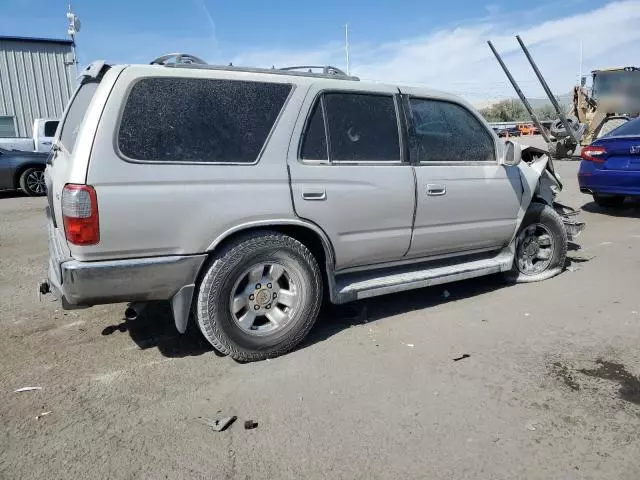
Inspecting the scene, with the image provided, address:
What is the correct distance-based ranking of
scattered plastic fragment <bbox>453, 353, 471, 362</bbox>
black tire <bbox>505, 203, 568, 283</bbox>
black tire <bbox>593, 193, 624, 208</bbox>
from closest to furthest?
scattered plastic fragment <bbox>453, 353, 471, 362</bbox>
black tire <bbox>505, 203, 568, 283</bbox>
black tire <bbox>593, 193, 624, 208</bbox>

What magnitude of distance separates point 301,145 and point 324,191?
1.12ft

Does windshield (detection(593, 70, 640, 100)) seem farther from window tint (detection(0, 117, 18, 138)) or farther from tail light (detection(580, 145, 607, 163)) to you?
window tint (detection(0, 117, 18, 138))

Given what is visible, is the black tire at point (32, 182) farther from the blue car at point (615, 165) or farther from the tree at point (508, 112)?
the tree at point (508, 112)

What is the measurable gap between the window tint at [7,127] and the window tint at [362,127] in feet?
70.7

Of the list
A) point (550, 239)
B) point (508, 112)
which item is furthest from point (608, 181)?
point (508, 112)

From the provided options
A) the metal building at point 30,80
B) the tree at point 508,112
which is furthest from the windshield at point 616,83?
the tree at point 508,112

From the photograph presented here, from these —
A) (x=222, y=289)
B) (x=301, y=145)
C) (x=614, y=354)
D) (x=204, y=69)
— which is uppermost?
(x=204, y=69)

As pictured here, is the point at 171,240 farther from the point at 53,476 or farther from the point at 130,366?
the point at 53,476

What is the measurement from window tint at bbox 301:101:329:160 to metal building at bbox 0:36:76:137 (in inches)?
845

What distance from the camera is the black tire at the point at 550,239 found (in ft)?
16.3

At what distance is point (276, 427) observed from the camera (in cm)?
278

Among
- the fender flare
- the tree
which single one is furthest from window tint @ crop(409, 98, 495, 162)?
the tree

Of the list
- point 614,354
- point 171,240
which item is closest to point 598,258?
point 614,354

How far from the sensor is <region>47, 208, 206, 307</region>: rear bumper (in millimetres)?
3014
